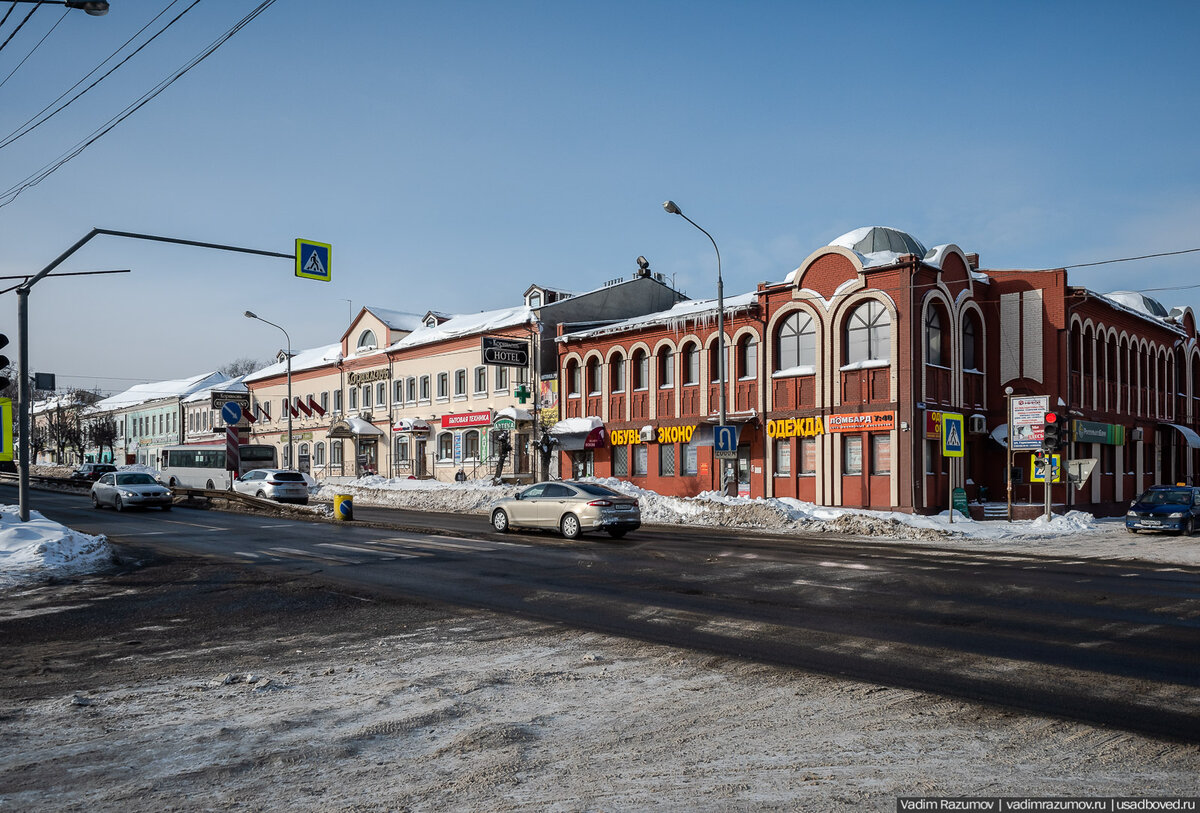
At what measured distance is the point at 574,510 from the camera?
23391 mm

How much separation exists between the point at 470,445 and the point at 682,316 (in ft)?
52.7

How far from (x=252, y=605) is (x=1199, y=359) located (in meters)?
49.3

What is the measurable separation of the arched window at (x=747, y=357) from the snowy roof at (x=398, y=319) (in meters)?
26.5

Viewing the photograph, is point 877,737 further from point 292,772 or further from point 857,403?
point 857,403

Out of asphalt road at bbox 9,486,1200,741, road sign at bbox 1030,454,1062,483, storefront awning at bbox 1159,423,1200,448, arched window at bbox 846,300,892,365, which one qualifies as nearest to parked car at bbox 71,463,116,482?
asphalt road at bbox 9,486,1200,741

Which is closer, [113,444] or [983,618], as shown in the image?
[983,618]

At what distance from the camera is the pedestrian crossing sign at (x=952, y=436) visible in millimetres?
29422

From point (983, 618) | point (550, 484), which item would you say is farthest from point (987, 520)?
point (983, 618)

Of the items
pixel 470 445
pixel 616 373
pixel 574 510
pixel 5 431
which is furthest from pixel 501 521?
pixel 470 445

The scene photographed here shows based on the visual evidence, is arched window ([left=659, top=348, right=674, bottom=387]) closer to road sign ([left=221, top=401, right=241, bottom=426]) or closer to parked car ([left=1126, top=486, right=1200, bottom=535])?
road sign ([left=221, top=401, right=241, bottom=426])

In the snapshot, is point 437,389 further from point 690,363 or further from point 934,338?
point 934,338

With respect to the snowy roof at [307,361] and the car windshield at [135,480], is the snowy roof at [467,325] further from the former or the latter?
the car windshield at [135,480]

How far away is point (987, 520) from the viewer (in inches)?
1232

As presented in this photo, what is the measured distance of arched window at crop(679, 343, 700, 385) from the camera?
39031mm
